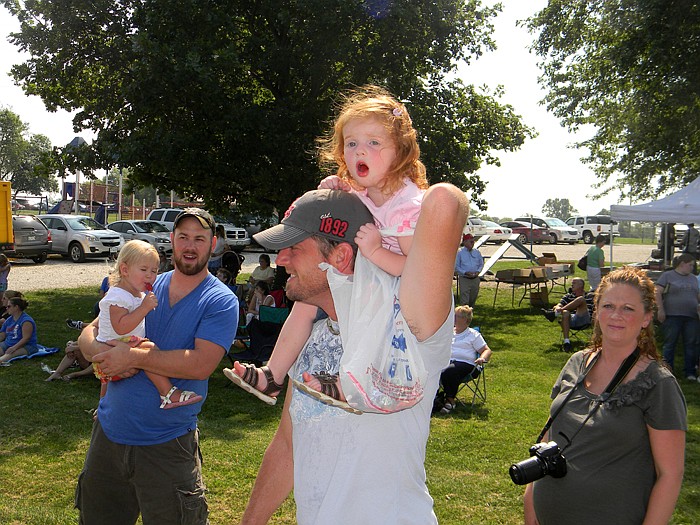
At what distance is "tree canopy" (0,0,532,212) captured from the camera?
1379 centimetres

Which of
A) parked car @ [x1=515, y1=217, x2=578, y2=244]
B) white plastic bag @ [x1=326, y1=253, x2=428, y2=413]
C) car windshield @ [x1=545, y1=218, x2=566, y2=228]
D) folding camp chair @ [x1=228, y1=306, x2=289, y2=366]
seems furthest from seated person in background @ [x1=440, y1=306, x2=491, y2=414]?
car windshield @ [x1=545, y1=218, x2=566, y2=228]

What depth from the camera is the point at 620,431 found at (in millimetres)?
2885

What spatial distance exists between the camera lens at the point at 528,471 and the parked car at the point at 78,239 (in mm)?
25621

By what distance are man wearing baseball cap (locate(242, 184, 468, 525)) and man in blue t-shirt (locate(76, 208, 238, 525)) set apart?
56.0 inches

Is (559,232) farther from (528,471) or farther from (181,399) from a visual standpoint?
(181,399)

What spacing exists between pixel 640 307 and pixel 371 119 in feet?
6.06

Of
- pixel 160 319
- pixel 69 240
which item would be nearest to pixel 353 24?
pixel 160 319

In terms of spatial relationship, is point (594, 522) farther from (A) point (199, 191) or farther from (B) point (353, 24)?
(A) point (199, 191)

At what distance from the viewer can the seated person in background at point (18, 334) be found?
10.6 meters

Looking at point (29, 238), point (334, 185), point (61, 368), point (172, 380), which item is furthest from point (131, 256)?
point (29, 238)

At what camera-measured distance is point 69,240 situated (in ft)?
88.4

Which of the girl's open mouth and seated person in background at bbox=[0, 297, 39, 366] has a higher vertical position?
the girl's open mouth

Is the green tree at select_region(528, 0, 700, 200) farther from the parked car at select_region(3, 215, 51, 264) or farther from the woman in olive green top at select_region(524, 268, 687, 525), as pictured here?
the parked car at select_region(3, 215, 51, 264)

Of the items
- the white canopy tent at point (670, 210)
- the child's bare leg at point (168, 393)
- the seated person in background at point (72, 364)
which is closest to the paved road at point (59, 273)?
the seated person in background at point (72, 364)
